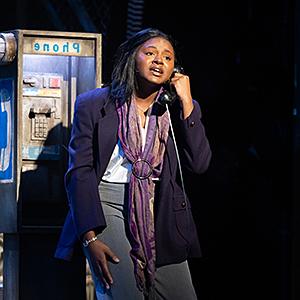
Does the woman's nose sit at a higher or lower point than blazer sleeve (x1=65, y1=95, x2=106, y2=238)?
higher

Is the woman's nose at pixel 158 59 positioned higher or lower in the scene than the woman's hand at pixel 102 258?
higher

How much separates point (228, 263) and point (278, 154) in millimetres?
715

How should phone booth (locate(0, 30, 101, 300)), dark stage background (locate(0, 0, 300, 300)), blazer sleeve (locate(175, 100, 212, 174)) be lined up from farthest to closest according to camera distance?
dark stage background (locate(0, 0, 300, 300))
phone booth (locate(0, 30, 101, 300))
blazer sleeve (locate(175, 100, 212, 174))

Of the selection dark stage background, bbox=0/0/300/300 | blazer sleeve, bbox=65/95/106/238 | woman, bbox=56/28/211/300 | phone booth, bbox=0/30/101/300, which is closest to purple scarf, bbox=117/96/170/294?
woman, bbox=56/28/211/300

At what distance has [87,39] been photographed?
4512 millimetres

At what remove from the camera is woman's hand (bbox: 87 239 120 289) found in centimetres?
349

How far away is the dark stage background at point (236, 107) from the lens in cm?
537

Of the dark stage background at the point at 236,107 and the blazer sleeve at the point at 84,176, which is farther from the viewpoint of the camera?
the dark stage background at the point at 236,107

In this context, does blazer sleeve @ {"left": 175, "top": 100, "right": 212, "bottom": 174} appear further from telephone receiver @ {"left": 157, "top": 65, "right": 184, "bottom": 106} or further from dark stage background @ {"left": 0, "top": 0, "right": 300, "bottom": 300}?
dark stage background @ {"left": 0, "top": 0, "right": 300, "bottom": 300}

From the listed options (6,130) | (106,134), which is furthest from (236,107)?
(106,134)

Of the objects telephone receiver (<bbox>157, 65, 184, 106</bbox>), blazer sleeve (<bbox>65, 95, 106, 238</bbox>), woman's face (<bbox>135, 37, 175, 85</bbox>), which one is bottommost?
blazer sleeve (<bbox>65, 95, 106, 238</bbox>)

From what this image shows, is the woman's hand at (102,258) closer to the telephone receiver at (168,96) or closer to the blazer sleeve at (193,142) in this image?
the blazer sleeve at (193,142)

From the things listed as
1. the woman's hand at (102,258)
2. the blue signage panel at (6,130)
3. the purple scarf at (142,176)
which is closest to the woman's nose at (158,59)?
the purple scarf at (142,176)

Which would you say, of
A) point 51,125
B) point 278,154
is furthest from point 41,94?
point 278,154
